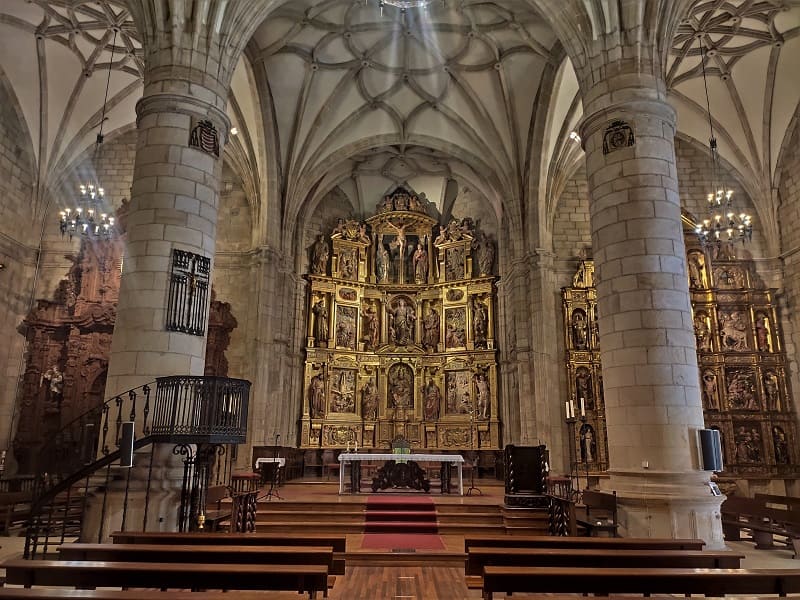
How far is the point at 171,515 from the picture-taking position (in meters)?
8.38

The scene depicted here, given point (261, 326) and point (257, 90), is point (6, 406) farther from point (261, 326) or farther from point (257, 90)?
point (257, 90)

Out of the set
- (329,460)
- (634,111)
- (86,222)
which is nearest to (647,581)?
(634,111)

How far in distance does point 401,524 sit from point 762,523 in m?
6.81

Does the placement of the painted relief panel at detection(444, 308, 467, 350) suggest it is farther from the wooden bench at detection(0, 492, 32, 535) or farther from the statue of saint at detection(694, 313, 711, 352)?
the wooden bench at detection(0, 492, 32, 535)

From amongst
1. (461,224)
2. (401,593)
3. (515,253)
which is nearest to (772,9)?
(515,253)

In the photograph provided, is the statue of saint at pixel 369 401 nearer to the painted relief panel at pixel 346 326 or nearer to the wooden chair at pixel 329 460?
the painted relief panel at pixel 346 326

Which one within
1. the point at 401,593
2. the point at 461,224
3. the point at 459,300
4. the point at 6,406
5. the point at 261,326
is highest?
the point at 461,224

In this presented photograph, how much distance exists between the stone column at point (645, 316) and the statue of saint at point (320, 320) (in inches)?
548

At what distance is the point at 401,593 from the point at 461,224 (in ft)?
60.5

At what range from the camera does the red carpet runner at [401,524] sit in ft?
30.0

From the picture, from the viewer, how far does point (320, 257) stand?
22953 mm

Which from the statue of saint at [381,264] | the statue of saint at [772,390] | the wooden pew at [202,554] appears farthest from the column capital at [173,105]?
the statue of saint at [772,390]

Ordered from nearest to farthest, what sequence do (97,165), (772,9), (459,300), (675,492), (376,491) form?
(675,492) → (376,491) → (772,9) → (97,165) → (459,300)

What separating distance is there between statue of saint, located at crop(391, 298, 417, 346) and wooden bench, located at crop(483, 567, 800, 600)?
19137 millimetres
